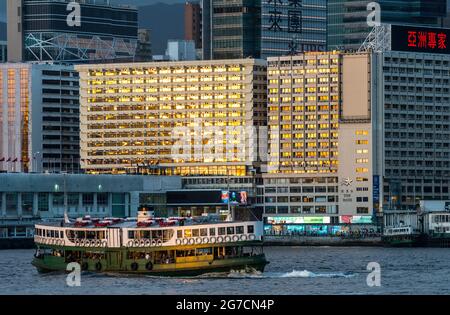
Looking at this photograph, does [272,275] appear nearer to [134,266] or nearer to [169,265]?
[169,265]

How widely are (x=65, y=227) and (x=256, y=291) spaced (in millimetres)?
29292

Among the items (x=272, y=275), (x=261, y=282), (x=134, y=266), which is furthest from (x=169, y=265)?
(x=261, y=282)

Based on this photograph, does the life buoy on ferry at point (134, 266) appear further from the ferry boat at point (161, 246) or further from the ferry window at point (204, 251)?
the ferry window at point (204, 251)

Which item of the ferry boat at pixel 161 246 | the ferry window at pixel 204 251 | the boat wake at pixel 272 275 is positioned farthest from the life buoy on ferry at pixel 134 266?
the boat wake at pixel 272 275

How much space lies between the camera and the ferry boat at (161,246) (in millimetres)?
132875

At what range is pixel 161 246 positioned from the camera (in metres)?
134

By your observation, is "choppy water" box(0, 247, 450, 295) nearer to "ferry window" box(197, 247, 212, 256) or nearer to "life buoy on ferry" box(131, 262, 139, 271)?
"life buoy on ferry" box(131, 262, 139, 271)

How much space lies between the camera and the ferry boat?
133 m
